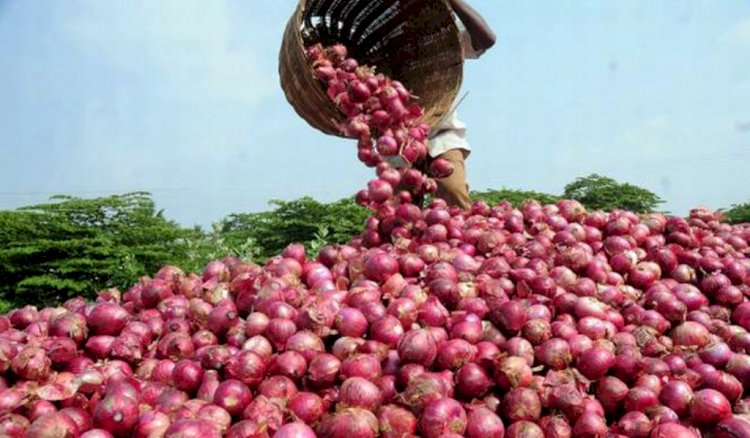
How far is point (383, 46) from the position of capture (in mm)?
4609

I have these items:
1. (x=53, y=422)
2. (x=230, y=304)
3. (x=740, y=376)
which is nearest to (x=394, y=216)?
(x=230, y=304)

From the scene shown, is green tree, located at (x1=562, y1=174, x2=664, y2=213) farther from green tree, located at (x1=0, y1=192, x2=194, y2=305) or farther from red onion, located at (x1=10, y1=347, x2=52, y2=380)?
red onion, located at (x1=10, y1=347, x2=52, y2=380)

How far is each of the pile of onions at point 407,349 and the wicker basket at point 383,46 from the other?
1574 mm

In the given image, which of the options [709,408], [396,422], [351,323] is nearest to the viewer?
[396,422]

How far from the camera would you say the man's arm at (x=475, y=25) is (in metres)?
4.34

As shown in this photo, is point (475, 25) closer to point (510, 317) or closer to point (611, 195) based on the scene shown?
point (510, 317)

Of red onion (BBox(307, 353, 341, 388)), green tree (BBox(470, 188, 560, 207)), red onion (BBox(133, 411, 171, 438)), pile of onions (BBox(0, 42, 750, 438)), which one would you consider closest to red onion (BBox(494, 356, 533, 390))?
pile of onions (BBox(0, 42, 750, 438))

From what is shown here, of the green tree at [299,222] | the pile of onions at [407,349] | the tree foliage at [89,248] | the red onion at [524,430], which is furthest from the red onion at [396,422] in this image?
the green tree at [299,222]

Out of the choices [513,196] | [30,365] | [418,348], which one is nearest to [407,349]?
[418,348]

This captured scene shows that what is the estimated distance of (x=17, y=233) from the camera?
738 centimetres

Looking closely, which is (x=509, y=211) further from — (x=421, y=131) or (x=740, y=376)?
(x=740, y=376)

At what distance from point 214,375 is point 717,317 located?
167 centimetres

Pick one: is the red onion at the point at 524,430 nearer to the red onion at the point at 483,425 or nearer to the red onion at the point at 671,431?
the red onion at the point at 483,425

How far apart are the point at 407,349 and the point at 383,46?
3390mm
